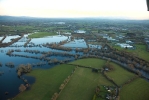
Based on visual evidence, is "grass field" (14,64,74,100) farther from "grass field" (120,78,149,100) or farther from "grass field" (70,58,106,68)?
"grass field" (120,78,149,100)

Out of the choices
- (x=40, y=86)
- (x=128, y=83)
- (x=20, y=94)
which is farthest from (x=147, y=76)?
(x=20, y=94)

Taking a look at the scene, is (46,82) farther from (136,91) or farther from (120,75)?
(136,91)

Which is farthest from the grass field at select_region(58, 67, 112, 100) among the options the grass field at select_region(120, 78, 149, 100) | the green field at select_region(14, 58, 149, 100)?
the grass field at select_region(120, 78, 149, 100)

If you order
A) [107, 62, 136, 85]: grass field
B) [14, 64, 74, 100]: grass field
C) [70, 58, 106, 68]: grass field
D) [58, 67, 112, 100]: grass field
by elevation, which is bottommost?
[14, 64, 74, 100]: grass field

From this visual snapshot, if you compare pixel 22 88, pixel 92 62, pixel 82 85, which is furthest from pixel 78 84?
pixel 92 62

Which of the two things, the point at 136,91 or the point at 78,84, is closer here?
the point at 136,91

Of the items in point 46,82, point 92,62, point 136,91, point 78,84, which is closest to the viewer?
point 136,91

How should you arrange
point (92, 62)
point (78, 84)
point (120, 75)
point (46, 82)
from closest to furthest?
point (78, 84)
point (46, 82)
point (120, 75)
point (92, 62)
